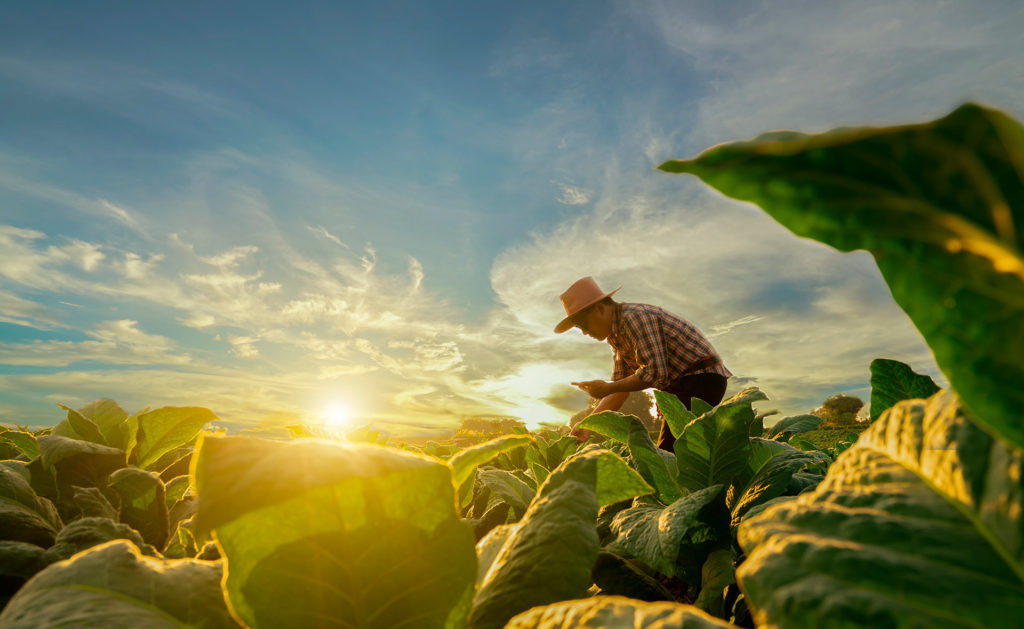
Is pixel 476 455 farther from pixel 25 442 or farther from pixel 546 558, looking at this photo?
pixel 25 442

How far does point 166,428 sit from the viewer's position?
2230 millimetres

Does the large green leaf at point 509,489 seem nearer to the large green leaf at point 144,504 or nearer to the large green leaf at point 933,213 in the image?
the large green leaf at point 144,504

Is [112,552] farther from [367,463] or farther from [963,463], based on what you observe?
[963,463]

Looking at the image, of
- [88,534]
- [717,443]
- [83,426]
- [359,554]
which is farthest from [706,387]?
[359,554]

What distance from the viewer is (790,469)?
1649 millimetres

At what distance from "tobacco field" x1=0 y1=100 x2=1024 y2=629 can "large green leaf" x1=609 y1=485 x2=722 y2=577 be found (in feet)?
0.05

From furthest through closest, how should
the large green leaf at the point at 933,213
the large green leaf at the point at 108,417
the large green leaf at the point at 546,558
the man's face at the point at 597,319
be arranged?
the man's face at the point at 597,319 → the large green leaf at the point at 108,417 → the large green leaf at the point at 546,558 → the large green leaf at the point at 933,213

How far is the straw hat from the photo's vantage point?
8.82 metres

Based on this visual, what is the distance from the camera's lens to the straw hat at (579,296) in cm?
882

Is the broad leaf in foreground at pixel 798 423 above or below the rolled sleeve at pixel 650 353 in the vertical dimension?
below

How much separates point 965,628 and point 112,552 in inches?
45.0

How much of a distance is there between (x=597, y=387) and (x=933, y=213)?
23.7ft

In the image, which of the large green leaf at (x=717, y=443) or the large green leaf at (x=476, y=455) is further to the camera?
the large green leaf at (x=717, y=443)

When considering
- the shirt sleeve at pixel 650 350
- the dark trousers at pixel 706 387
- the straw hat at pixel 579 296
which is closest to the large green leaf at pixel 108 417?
the dark trousers at pixel 706 387
